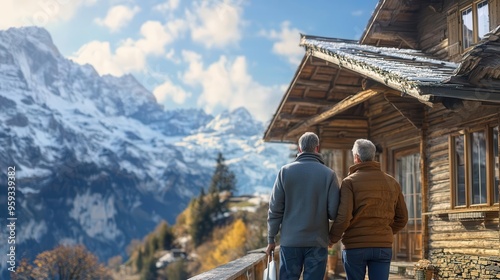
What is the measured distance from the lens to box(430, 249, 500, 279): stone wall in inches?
383

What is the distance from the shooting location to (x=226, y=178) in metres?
124

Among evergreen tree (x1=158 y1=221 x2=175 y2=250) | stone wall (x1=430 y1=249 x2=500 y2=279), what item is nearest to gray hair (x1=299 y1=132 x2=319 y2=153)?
stone wall (x1=430 y1=249 x2=500 y2=279)

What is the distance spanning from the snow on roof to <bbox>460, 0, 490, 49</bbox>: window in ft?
3.49

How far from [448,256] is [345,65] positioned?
3516 millimetres

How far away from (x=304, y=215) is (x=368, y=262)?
0.64 meters

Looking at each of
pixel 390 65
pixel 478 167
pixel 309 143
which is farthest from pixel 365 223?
pixel 478 167

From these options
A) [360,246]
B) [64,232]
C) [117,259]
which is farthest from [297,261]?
[64,232]

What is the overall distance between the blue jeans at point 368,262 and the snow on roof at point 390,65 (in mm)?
3670

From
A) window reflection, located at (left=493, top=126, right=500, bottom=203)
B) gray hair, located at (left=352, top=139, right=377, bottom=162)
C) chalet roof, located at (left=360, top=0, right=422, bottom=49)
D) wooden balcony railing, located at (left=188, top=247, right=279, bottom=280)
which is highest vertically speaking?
chalet roof, located at (left=360, top=0, right=422, bottom=49)

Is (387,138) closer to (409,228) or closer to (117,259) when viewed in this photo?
(409,228)

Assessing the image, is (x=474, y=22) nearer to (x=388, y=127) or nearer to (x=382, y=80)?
(x=388, y=127)

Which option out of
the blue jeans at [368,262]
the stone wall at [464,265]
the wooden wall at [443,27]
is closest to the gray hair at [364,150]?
the blue jeans at [368,262]

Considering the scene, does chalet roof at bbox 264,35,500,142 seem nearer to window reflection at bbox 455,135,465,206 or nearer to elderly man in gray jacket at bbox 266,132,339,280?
window reflection at bbox 455,135,465,206

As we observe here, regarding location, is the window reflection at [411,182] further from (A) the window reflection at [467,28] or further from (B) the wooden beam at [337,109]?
(A) the window reflection at [467,28]
